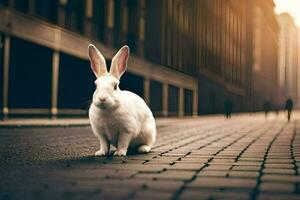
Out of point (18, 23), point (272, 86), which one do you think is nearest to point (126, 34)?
point (18, 23)

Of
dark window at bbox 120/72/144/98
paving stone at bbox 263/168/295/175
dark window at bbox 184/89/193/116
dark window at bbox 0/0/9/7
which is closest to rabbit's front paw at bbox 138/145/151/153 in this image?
paving stone at bbox 263/168/295/175

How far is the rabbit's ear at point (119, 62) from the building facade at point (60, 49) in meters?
13.3

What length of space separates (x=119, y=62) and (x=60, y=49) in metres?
16.8

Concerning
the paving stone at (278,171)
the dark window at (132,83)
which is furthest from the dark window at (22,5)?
the paving stone at (278,171)

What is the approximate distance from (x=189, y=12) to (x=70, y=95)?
2285 cm

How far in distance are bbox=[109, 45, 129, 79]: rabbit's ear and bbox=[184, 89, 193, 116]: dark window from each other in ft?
128

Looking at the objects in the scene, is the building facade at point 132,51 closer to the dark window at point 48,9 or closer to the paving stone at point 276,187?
the dark window at point 48,9

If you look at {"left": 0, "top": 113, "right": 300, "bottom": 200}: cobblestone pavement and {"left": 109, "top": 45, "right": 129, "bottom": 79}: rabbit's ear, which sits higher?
{"left": 109, "top": 45, "right": 129, "bottom": 79}: rabbit's ear

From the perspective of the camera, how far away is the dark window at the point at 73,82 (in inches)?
981

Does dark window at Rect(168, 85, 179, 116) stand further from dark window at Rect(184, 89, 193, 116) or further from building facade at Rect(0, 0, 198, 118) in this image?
building facade at Rect(0, 0, 198, 118)

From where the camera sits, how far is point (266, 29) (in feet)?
363

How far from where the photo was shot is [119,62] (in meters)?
6.64

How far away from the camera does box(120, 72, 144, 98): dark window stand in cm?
3095

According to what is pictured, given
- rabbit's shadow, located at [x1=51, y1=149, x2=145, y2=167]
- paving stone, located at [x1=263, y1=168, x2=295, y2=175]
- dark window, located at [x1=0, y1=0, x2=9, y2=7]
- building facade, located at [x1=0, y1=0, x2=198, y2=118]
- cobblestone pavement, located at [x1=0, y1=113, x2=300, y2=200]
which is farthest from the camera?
building facade, located at [x1=0, y1=0, x2=198, y2=118]
